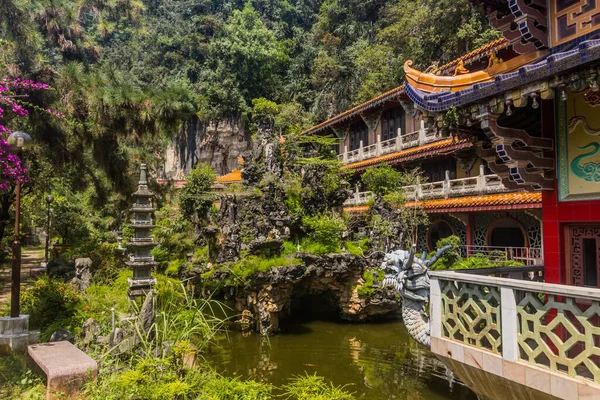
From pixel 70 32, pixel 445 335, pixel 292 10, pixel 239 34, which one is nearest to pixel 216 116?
pixel 239 34

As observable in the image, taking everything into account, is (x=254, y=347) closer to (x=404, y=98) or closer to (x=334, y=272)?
(x=334, y=272)

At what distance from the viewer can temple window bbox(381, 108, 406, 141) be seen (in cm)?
2084

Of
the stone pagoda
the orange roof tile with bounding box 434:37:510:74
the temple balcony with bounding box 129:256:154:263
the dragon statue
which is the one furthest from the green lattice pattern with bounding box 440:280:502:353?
the orange roof tile with bounding box 434:37:510:74

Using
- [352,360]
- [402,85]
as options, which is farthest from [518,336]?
[402,85]

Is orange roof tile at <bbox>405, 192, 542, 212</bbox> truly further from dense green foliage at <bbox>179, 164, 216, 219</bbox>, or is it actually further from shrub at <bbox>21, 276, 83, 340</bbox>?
shrub at <bbox>21, 276, 83, 340</bbox>

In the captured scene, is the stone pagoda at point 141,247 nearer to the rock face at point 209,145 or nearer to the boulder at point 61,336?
the boulder at point 61,336

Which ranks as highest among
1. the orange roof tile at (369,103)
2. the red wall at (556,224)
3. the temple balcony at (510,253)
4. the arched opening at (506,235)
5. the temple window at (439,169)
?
the orange roof tile at (369,103)

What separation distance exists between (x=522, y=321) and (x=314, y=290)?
35.6 feet

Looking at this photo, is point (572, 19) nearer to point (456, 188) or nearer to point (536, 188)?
point (536, 188)

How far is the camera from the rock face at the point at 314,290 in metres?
12.9

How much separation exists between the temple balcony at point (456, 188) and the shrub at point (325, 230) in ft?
15.5

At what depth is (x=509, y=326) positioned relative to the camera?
4.31m

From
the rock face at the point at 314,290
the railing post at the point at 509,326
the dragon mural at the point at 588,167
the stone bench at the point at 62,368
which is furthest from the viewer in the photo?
the rock face at the point at 314,290

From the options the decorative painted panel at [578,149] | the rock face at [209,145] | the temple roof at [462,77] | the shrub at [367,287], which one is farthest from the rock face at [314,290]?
the rock face at [209,145]
